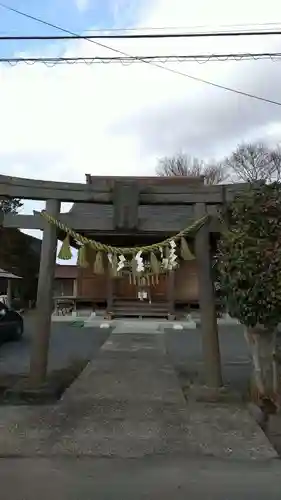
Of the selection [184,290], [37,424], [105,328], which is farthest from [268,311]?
[184,290]

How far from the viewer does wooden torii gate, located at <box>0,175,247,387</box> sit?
764 centimetres

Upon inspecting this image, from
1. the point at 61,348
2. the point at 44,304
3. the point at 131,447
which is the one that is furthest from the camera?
the point at 61,348

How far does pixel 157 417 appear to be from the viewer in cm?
639

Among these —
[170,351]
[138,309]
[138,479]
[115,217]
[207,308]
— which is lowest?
[138,479]

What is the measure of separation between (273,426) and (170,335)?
1120 centimetres

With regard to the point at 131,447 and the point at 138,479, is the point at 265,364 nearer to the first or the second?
the point at 131,447

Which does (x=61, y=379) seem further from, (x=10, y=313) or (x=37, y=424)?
(x=10, y=313)

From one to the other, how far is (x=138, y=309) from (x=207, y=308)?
15.9 metres

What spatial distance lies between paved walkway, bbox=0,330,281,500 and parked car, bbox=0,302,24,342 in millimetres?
7118

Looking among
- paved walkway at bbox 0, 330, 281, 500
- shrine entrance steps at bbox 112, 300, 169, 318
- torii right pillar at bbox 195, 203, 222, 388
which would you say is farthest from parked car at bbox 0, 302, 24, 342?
torii right pillar at bbox 195, 203, 222, 388

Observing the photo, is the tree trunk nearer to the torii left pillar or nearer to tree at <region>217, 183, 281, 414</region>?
tree at <region>217, 183, 281, 414</region>

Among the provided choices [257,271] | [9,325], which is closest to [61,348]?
[9,325]

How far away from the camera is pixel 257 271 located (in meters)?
6.50

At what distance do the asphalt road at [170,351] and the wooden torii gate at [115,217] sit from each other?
1.40m
